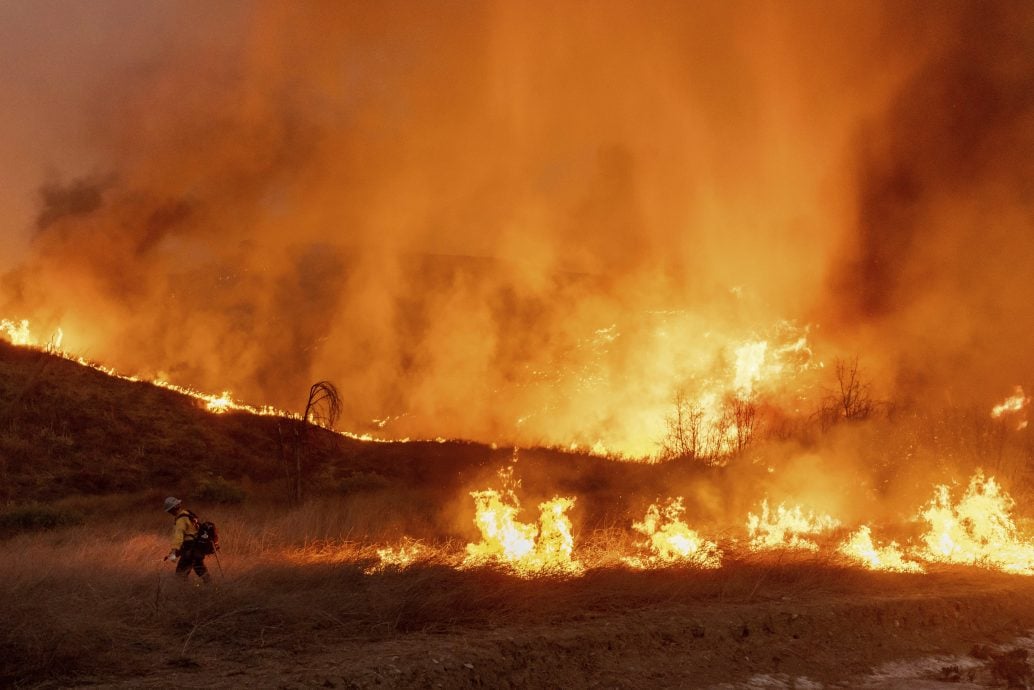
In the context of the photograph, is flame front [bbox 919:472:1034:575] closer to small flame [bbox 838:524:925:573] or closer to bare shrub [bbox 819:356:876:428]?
small flame [bbox 838:524:925:573]

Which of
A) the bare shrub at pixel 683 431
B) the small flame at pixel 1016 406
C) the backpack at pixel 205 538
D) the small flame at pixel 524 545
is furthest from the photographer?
the bare shrub at pixel 683 431

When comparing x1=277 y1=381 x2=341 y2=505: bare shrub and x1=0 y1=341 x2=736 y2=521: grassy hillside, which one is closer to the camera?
x1=277 y1=381 x2=341 y2=505: bare shrub

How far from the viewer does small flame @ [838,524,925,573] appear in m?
14.9

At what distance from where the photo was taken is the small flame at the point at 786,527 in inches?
666

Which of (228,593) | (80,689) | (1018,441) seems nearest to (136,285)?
(228,593)

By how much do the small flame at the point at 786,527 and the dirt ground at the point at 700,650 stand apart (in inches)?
137

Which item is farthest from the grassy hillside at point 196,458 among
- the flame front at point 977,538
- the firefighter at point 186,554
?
the firefighter at point 186,554

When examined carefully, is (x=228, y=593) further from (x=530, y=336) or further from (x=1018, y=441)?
(x=530, y=336)

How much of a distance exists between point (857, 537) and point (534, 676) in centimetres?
1085

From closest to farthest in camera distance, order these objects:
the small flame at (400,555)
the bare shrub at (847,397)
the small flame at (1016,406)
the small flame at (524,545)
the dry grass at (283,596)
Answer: the dry grass at (283,596), the small flame at (400,555), the small flame at (524,545), the small flame at (1016,406), the bare shrub at (847,397)

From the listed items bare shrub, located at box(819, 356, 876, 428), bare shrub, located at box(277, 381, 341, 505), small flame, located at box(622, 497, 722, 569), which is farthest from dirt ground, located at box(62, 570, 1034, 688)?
bare shrub, located at box(819, 356, 876, 428)

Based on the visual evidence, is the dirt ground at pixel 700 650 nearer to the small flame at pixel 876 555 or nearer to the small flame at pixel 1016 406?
the small flame at pixel 876 555

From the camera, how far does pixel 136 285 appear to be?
45.1 m

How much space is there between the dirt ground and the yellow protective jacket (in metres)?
3.23
